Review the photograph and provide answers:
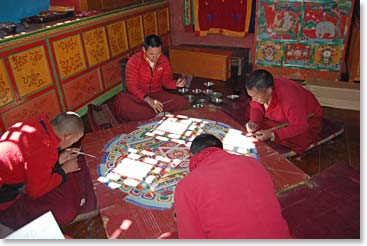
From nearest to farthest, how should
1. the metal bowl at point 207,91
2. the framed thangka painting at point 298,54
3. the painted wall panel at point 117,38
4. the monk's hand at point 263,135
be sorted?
the monk's hand at point 263,135 < the metal bowl at point 207,91 < the painted wall panel at point 117,38 < the framed thangka painting at point 298,54

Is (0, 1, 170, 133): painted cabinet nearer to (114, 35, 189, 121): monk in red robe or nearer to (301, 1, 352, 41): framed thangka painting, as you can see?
(114, 35, 189, 121): monk in red robe

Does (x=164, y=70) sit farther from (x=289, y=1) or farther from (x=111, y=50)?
(x=289, y=1)

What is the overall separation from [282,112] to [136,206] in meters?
1.71

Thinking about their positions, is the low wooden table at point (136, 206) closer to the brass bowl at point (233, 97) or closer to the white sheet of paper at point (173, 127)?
Answer: the white sheet of paper at point (173, 127)

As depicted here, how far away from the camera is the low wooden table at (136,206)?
6.10ft

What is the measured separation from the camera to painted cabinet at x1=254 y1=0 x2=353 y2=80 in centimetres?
460

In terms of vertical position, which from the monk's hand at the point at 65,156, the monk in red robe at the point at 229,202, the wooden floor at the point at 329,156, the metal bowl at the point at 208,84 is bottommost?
the wooden floor at the point at 329,156

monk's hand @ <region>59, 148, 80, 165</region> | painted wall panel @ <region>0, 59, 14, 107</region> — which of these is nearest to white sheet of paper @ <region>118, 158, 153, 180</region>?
monk's hand @ <region>59, 148, 80, 165</region>

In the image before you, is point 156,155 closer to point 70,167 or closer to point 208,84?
point 70,167

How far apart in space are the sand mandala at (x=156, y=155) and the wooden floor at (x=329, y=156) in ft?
1.32

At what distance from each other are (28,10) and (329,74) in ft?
15.7

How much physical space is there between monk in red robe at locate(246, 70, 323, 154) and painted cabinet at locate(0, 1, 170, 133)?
8.25 ft

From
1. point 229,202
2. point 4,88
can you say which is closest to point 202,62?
point 4,88

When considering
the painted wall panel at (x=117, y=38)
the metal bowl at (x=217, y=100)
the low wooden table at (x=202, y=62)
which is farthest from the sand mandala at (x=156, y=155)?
the low wooden table at (x=202, y=62)
